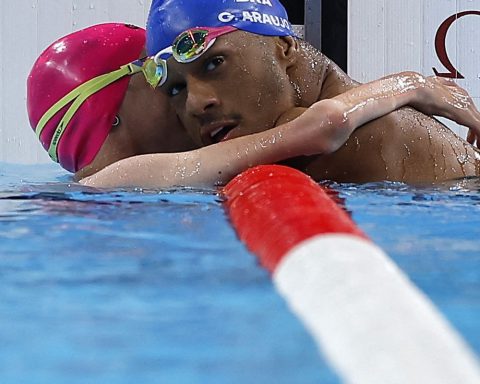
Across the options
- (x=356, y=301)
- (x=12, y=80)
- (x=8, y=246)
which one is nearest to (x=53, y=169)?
(x=12, y=80)

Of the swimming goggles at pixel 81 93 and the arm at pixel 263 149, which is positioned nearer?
the arm at pixel 263 149

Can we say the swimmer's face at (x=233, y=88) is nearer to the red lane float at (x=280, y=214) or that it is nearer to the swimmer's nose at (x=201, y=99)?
the swimmer's nose at (x=201, y=99)

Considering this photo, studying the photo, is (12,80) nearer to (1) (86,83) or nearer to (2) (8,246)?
(1) (86,83)

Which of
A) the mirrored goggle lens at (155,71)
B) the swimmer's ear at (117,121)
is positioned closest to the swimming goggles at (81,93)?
the swimmer's ear at (117,121)

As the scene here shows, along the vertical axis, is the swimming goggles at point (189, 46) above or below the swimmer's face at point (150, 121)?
above

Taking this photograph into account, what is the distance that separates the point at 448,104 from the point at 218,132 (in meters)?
→ 0.69

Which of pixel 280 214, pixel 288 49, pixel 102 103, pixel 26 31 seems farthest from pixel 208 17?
pixel 26 31

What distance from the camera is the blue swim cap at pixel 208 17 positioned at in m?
2.34

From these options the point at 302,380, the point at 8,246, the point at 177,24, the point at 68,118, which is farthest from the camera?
the point at 68,118

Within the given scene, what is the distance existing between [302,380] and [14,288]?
1.48 feet

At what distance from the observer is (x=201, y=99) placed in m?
2.20

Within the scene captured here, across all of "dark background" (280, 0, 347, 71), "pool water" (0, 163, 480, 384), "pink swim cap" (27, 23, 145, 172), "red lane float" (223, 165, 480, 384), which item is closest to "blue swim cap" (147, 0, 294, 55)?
"pink swim cap" (27, 23, 145, 172)

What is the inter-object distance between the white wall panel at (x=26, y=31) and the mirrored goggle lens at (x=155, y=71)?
2.00 m

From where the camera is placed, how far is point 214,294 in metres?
0.91
